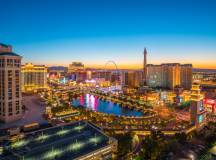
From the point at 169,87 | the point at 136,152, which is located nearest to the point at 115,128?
the point at 136,152

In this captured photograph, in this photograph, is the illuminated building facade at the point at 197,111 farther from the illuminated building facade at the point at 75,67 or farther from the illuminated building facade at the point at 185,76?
the illuminated building facade at the point at 75,67

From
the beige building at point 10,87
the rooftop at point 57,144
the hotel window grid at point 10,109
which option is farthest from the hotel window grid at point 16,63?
the rooftop at point 57,144

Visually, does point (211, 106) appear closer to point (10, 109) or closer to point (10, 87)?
point (10, 109)

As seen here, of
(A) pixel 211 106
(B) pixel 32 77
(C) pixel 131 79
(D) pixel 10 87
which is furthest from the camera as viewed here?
(C) pixel 131 79

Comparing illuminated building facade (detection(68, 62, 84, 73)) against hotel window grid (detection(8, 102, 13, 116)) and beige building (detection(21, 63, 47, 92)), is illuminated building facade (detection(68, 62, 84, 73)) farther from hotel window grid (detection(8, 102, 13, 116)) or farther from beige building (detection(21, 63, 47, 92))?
hotel window grid (detection(8, 102, 13, 116))

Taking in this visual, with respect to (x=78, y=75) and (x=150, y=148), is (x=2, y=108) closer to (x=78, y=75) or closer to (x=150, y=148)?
(x=150, y=148)

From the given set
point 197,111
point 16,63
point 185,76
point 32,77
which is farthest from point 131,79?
point 16,63
